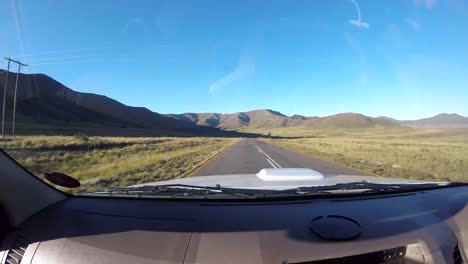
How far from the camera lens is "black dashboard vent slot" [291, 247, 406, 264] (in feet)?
6.63

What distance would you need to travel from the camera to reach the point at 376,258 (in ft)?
6.88

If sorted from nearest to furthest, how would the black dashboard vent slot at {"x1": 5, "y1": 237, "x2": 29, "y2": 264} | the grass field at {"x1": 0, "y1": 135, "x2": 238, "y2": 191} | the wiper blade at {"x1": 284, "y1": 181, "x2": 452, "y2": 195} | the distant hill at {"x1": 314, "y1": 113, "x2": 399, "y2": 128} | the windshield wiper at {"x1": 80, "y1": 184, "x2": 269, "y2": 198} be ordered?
1. the black dashboard vent slot at {"x1": 5, "y1": 237, "x2": 29, "y2": 264}
2. the windshield wiper at {"x1": 80, "y1": 184, "x2": 269, "y2": 198}
3. the wiper blade at {"x1": 284, "y1": 181, "x2": 452, "y2": 195}
4. the grass field at {"x1": 0, "y1": 135, "x2": 238, "y2": 191}
5. the distant hill at {"x1": 314, "y1": 113, "x2": 399, "y2": 128}

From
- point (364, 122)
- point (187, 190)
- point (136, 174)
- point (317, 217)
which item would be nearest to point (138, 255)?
point (187, 190)

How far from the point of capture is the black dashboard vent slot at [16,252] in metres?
1.99

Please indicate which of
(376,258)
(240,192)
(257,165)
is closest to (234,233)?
(240,192)

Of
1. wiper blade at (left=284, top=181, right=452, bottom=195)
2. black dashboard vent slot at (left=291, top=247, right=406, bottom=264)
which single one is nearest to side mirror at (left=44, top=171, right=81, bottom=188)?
wiper blade at (left=284, top=181, right=452, bottom=195)

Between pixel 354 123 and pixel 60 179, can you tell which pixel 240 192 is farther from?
pixel 354 123

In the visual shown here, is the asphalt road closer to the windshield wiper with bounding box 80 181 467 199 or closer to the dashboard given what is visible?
the windshield wiper with bounding box 80 181 467 199

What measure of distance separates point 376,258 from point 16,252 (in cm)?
217

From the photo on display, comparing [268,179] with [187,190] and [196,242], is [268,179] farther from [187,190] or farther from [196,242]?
[196,242]

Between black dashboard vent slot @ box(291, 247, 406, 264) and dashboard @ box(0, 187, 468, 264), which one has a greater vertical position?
dashboard @ box(0, 187, 468, 264)

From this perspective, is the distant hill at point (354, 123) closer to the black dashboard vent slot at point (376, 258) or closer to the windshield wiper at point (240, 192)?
the windshield wiper at point (240, 192)

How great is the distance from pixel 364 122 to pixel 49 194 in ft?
548

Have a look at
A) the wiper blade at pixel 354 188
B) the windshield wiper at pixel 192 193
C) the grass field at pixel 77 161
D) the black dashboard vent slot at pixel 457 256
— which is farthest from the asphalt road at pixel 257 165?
the windshield wiper at pixel 192 193
